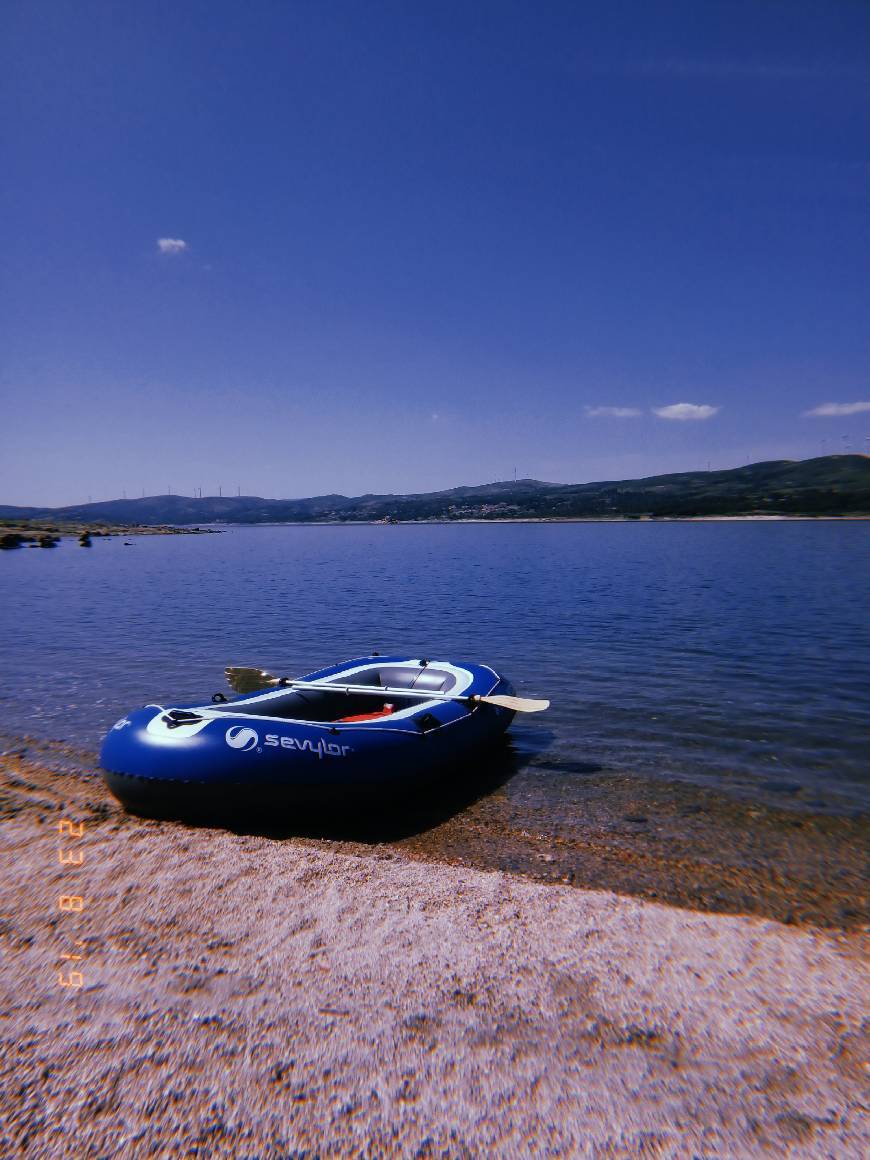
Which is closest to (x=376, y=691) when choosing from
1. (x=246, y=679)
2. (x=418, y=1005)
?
(x=246, y=679)

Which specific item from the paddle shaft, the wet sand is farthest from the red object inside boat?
the wet sand

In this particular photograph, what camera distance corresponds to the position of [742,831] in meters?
8.12

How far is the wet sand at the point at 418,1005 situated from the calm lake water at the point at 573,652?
3.83 m

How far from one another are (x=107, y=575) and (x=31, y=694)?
3879cm

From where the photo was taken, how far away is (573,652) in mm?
19172

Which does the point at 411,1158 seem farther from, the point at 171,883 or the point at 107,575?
the point at 107,575

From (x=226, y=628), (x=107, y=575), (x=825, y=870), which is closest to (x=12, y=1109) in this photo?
(x=825, y=870)

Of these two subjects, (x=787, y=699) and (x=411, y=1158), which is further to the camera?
(x=787, y=699)

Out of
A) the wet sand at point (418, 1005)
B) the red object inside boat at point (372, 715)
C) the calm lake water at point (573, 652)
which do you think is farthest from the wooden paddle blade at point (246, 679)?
the wet sand at point (418, 1005)

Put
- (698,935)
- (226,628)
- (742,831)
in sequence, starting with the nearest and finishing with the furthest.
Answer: (698,935) → (742,831) → (226,628)

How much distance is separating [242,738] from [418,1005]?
13.8ft

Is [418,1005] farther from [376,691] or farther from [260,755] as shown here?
[376,691]

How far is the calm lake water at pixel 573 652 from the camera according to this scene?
11.0 metres

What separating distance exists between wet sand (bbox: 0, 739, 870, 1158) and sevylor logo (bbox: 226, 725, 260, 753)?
3.29 feet
